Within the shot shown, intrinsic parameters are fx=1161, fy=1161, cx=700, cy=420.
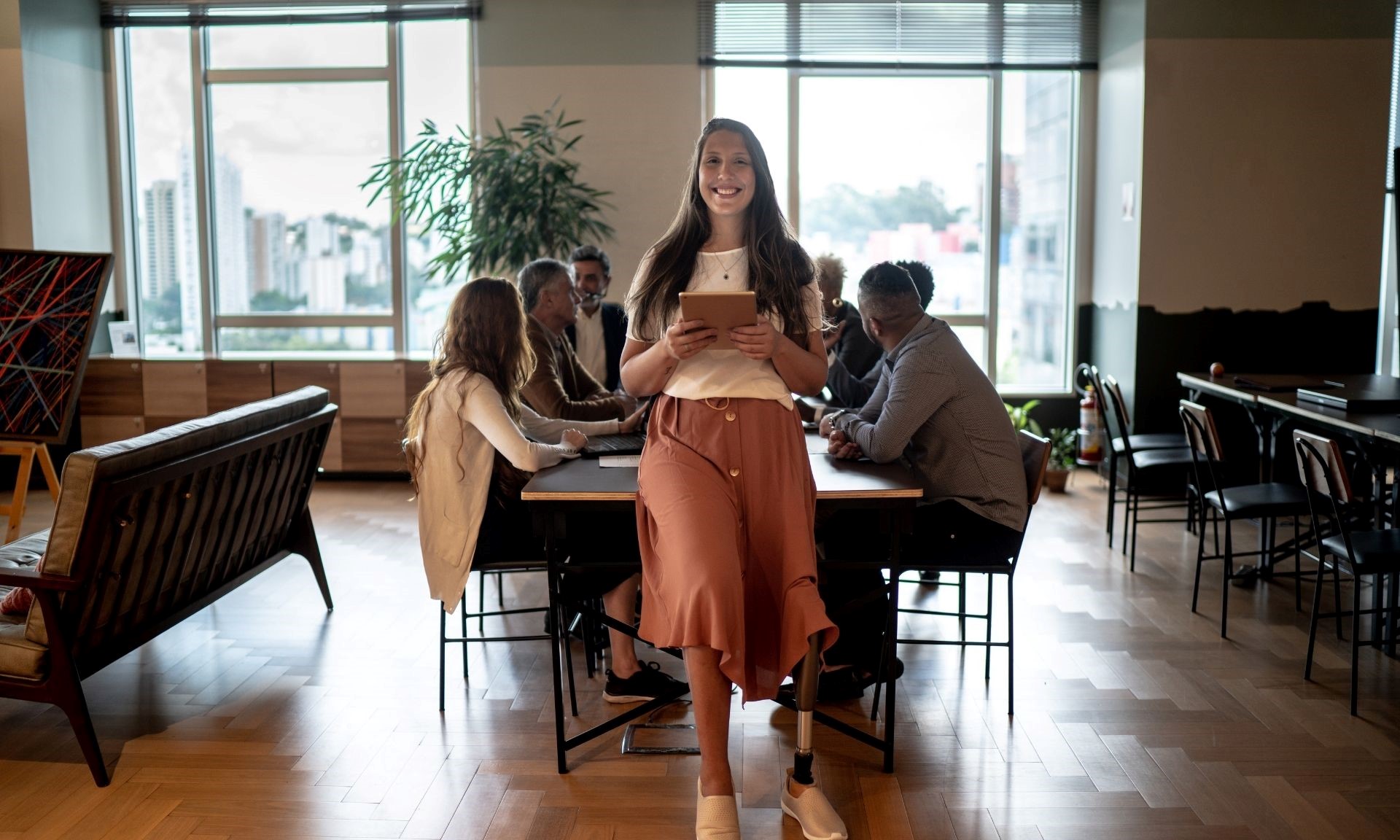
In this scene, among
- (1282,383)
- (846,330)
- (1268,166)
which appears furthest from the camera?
(1268,166)

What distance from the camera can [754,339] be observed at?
2523 millimetres

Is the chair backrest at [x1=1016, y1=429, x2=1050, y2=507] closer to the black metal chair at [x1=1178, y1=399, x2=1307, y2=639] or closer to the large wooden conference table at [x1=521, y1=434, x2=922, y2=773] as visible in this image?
the large wooden conference table at [x1=521, y1=434, x2=922, y2=773]

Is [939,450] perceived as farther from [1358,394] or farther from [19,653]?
[19,653]

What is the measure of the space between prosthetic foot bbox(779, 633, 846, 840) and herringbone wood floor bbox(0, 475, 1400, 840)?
9 centimetres

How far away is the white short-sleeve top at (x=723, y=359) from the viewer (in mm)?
2625

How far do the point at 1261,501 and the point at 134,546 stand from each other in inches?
150

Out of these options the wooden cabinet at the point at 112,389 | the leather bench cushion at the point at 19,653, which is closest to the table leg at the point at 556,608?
the leather bench cushion at the point at 19,653

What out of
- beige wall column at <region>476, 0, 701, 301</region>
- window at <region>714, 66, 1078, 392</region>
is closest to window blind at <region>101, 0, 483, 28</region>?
beige wall column at <region>476, 0, 701, 301</region>

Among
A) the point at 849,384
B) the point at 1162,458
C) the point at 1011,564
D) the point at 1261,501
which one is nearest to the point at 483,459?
the point at 1011,564

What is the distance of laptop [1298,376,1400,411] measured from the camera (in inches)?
173

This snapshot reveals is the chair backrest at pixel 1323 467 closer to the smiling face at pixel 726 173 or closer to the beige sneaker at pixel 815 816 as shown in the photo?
the beige sneaker at pixel 815 816

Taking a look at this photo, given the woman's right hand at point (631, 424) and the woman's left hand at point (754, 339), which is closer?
the woman's left hand at point (754, 339)

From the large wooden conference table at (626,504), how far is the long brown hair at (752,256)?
45 cm

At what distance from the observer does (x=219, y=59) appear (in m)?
7.73
